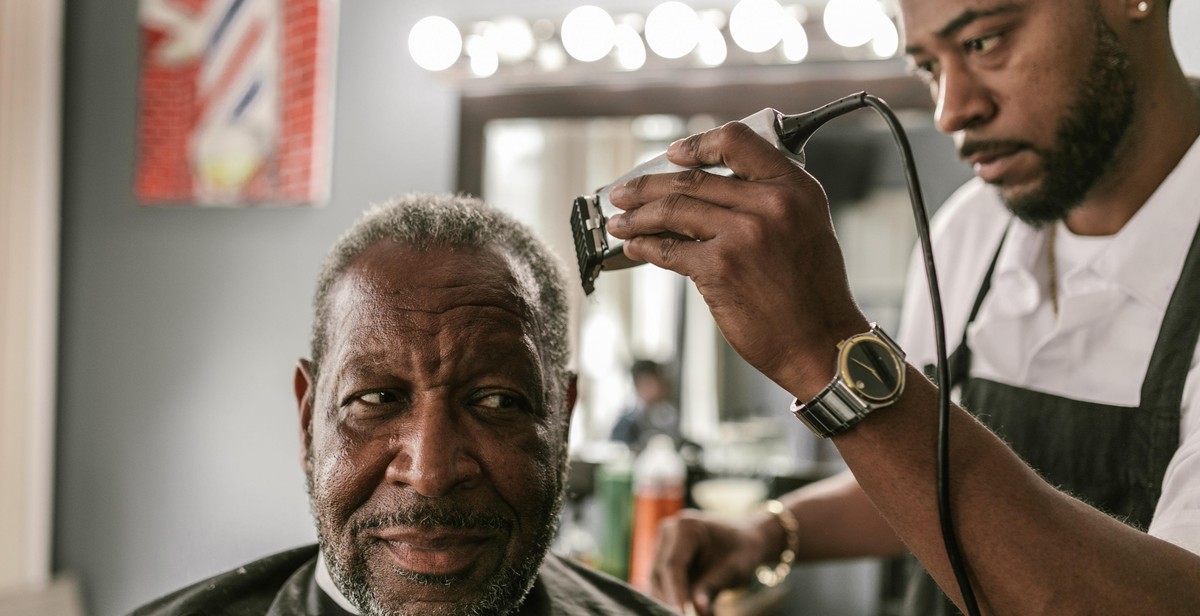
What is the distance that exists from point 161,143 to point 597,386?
72.4 inches

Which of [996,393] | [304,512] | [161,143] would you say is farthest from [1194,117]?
[161,143]

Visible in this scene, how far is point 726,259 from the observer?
84cm

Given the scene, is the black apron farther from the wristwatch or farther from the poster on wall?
the poster on wall

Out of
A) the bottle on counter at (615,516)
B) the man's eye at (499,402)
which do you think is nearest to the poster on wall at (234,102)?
the bottle on counter at (615,516)

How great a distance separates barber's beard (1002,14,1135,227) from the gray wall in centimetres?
191

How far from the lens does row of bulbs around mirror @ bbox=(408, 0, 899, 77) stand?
2680mm

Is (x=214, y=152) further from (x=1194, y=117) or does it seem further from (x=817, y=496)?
(x=1194, y=117)

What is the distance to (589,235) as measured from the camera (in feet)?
3.33

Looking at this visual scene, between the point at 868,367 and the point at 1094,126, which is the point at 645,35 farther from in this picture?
the point at 868,367

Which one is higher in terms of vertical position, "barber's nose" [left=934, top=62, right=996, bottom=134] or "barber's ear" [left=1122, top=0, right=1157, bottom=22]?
"barber's ear" [left=1122, top=0, right=1157, bottom=22]

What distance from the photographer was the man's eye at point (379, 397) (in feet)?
3.93

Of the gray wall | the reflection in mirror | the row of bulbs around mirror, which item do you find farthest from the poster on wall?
the reflection in mirror

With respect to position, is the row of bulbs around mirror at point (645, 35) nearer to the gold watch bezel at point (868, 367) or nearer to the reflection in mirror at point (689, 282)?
the reflection in mirror at point (689, 282)

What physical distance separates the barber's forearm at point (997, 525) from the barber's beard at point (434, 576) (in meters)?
0.49
